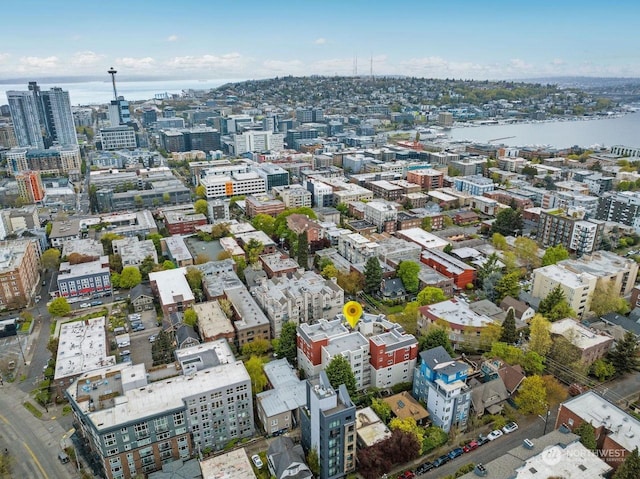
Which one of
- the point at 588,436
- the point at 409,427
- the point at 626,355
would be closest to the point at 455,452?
the point at 409,427

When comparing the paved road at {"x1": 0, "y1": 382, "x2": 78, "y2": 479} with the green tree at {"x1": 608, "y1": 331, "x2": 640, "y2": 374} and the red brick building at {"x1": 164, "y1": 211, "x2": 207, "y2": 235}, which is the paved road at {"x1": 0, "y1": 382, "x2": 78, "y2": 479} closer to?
the red brick building at {"x1": 164, "y1": 211, "x2": 207, "y2": 235}

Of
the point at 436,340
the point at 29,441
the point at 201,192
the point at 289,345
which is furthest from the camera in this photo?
the point at 201,192

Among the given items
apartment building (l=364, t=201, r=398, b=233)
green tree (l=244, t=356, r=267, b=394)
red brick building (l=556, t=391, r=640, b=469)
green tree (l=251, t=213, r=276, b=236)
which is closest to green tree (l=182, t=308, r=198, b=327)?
green tree (l=244, t=356, r=267, b=394)

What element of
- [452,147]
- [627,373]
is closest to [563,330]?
[627,373]

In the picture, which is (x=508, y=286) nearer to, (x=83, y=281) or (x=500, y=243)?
(x=500, y=243)

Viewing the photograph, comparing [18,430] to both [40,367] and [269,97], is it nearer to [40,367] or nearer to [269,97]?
[40,367]
